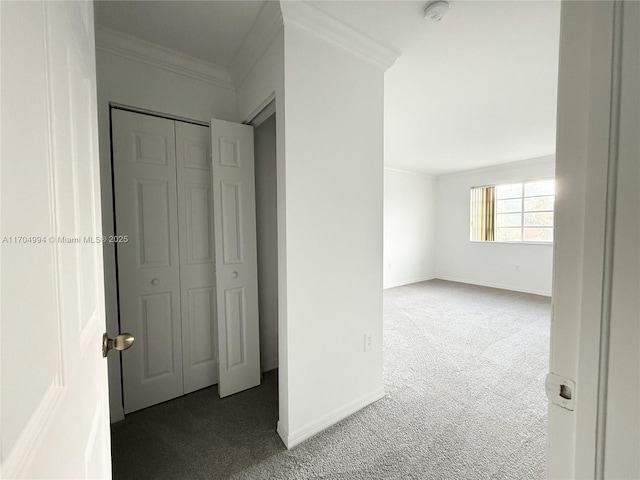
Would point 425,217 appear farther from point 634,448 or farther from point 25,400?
point 25,400

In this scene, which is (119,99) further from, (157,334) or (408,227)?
(408,227)

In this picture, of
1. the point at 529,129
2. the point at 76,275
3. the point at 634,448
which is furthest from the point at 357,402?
the point at 529,129

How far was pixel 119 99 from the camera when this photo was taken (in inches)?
67.9

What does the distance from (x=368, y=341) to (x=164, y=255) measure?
5.21ft

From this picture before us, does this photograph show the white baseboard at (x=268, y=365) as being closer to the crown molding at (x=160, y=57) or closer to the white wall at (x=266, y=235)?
the white wall at (x=266, y=235)

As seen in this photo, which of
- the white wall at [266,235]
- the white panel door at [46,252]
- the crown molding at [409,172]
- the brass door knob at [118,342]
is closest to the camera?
the white panel door at [46,252]

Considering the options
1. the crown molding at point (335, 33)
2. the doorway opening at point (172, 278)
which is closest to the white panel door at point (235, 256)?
the doorway opening at point (172, 278)

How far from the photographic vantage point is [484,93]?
8.18 feet

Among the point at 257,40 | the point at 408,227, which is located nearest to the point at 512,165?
the point at 408,227

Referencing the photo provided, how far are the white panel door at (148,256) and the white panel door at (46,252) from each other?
50.0 inches

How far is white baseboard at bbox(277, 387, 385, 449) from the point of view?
1.54m

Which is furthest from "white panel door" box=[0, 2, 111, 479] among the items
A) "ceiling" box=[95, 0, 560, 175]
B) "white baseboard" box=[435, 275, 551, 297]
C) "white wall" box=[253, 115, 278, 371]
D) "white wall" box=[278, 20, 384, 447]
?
"white baseboard" box=[435, 275, 551, 297]

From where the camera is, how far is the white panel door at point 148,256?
69.3 inches

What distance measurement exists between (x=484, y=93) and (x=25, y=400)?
3283 mm
